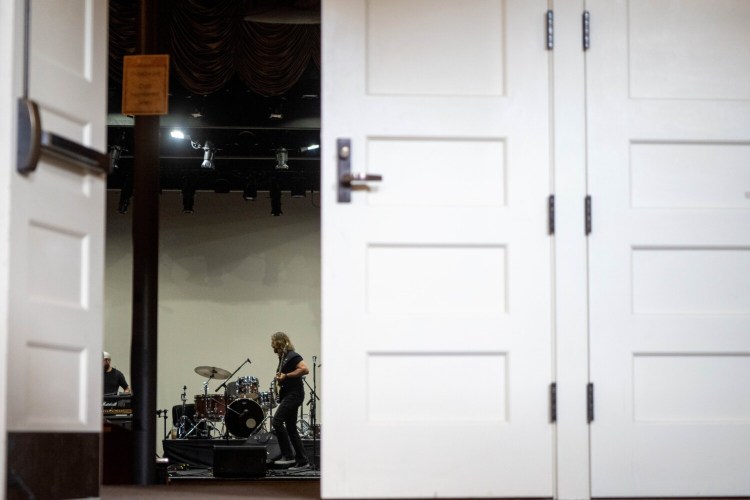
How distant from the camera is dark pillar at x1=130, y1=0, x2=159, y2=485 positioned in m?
7.77

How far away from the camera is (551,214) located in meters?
3.16

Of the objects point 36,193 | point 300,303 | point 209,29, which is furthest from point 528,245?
point 300,303

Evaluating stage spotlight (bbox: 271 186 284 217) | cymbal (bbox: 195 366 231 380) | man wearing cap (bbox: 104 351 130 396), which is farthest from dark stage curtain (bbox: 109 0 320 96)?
stage spotlight (bbox: 271 186 284 217)

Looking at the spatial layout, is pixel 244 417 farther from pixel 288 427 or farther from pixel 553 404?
pixel 553 404

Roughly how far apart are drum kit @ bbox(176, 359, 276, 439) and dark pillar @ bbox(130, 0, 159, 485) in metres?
4.41

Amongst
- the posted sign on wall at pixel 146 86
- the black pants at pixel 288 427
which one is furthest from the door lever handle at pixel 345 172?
the black pants at pixel 288 427

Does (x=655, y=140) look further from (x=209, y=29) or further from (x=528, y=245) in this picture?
(x=209, y=29)

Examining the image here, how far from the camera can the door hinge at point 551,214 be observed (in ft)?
10.4

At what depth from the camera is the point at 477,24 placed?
10.7 ft

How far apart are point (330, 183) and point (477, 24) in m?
0.71

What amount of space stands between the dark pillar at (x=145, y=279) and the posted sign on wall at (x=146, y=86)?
3.77 m

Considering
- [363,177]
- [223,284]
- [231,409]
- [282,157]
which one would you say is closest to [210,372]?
[231,409]

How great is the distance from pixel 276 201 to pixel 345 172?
455 inches

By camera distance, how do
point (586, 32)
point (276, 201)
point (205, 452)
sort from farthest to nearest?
point (276, 201), point (205, 452), point (586, 32)
